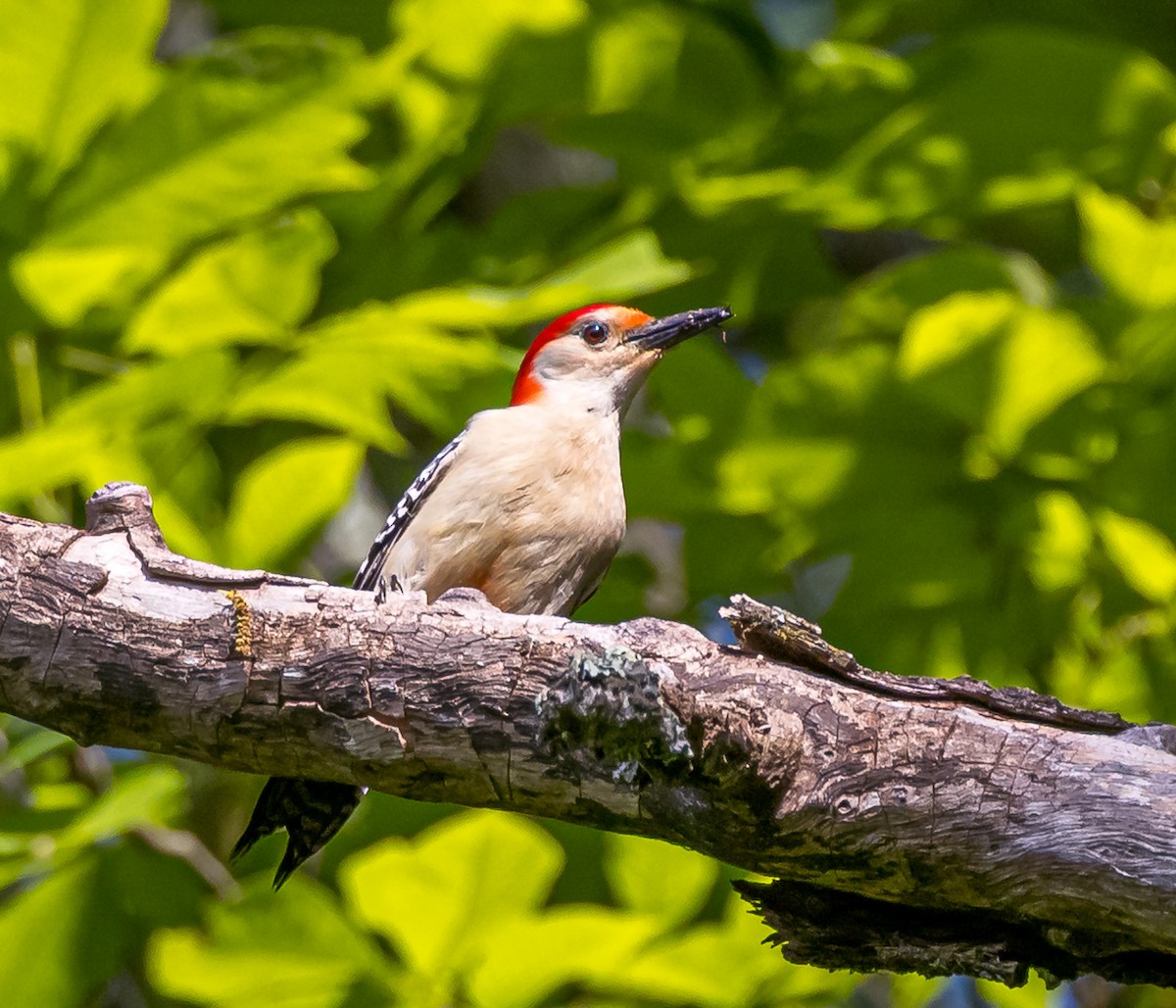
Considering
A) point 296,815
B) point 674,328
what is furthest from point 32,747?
point 674,328

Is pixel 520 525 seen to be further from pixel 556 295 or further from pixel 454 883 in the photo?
pixel 454 883

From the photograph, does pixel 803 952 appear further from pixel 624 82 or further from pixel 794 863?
pixel 624 82

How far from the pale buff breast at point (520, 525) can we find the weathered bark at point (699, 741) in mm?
1921

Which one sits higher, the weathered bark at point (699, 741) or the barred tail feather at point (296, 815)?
the weathered bark at point (699, 741)

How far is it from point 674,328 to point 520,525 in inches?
42.5

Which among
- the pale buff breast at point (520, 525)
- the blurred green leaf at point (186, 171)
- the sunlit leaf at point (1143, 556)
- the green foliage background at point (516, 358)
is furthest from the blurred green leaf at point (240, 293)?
the sunlit leaf at point (1143, 556)

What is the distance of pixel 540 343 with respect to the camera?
655 cm

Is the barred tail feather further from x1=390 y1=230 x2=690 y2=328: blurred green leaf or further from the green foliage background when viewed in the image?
x1=390 y1=230 x2=690 y2=328: blurred green leaf

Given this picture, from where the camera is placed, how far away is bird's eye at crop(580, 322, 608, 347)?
6.41 m

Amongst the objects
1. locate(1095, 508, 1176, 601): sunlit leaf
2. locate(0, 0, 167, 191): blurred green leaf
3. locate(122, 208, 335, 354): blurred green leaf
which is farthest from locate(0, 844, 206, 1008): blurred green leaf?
locate(1095, 508, 1176, 601): sunlit leaf

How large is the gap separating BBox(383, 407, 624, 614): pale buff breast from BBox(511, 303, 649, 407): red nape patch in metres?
0.78

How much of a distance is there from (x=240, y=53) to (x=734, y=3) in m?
1.91

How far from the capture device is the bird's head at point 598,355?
236 inches

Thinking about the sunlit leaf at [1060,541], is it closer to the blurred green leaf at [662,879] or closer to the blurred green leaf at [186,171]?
the blurred green leaf at [662,879]
